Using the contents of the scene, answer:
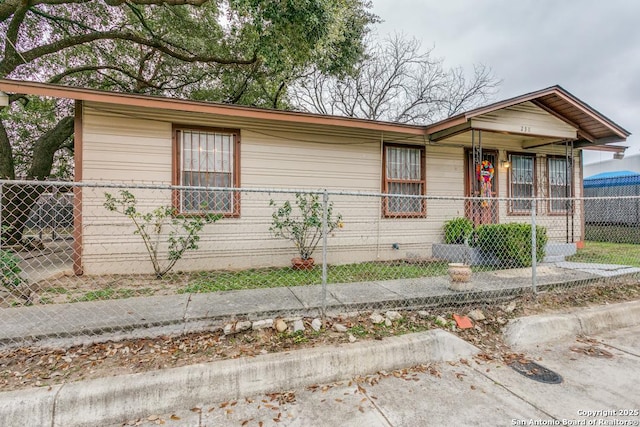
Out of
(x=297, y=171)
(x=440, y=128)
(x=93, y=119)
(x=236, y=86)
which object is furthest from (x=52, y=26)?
(x=440, y=128)

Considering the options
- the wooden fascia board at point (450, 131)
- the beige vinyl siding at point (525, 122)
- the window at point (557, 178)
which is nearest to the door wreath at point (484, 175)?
the beige vinyl siding at point (525, 122)

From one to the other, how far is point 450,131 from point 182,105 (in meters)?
5.32

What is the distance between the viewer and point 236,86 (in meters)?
11.0

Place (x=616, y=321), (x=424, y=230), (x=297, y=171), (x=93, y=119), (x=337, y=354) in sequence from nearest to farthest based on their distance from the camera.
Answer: (x=337, y=354), (x=616, y=321), (x=93, y=119), (x=297, y=171), (x=424, y=230)

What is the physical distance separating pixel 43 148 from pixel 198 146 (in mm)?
6643

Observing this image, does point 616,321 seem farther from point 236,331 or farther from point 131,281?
point 131,281

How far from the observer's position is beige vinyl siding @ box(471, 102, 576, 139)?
6075 mm

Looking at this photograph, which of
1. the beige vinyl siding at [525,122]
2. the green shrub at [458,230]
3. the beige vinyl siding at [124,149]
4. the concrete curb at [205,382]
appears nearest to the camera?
the concrete curb at [205,382]

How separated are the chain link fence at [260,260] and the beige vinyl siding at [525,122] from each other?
5.94 ft

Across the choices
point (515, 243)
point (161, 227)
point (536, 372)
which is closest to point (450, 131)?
point (515, 243)

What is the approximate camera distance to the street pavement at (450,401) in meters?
1.98

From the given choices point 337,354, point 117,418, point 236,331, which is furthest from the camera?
point 236,331

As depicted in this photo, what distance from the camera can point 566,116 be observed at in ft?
22.5

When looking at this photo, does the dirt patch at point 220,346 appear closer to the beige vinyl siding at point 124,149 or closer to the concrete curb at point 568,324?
the concrete curb at point 568,324
